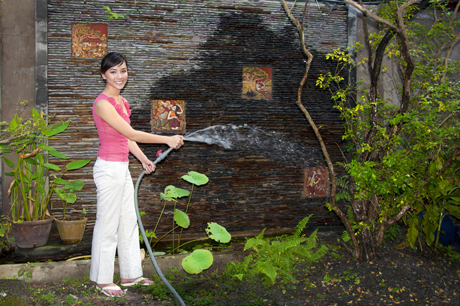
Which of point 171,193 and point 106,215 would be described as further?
point 171,193

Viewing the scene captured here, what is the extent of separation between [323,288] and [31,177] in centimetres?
438

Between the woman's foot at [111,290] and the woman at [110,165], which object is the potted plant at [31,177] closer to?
the woman at [110,165]

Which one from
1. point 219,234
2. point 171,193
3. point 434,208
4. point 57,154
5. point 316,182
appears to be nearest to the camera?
point 434,208

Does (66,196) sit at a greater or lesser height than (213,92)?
lesser

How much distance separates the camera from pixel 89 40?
5.43 metres

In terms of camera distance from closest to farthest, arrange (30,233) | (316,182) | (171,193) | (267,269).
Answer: (267,269), (171,193), (30,233), (316,182)

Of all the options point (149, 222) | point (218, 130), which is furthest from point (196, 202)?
Answer: point (218, 130)

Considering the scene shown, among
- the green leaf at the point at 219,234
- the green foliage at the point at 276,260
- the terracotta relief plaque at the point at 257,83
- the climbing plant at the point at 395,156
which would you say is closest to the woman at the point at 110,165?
the green leaf at the point at 219,234

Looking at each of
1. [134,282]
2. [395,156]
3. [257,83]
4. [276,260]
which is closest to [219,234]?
[276,260]

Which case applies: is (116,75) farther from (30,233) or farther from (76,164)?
(30,233)

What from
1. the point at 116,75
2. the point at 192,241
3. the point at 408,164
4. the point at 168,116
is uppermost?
the point at 116,75

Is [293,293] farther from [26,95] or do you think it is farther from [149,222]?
[26,95]

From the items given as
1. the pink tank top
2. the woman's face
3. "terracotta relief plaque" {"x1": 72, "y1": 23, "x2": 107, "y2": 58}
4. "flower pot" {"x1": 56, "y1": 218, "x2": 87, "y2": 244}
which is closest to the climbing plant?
the woman's face

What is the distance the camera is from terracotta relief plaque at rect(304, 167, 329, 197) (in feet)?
20.4
